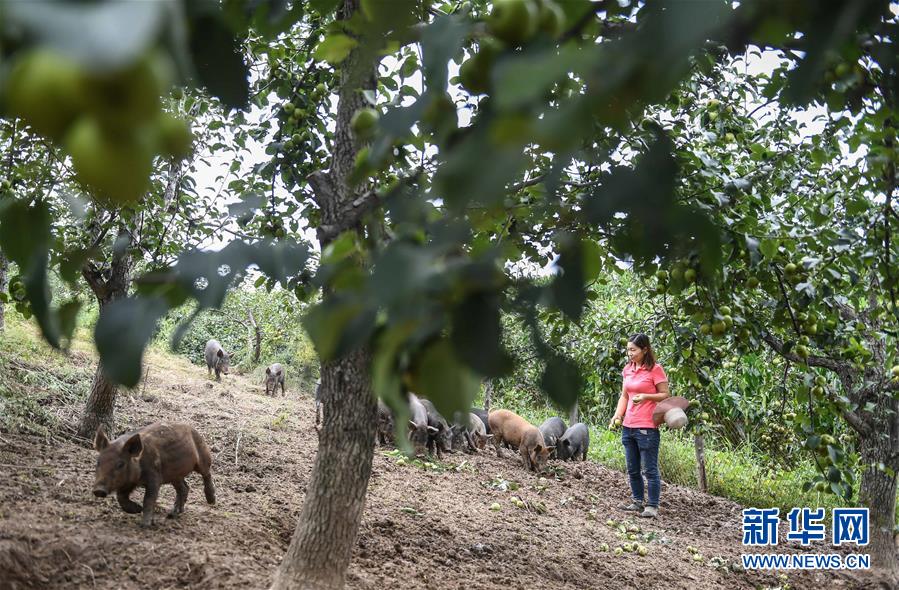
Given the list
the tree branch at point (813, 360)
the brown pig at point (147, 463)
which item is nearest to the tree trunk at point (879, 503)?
the tree branch at point (813, 360)

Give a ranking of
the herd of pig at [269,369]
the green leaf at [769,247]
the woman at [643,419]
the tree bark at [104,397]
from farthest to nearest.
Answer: the herd of pig at [269,369], the woman at [643,419], the tree bark at [104,397], the green leaf at [769,247]

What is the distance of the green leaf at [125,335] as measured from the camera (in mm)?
557

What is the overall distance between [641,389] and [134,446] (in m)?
4.53

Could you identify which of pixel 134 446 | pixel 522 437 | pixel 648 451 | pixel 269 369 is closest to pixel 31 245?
pixel 134 446

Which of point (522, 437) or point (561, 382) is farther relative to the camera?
point (522, 437)

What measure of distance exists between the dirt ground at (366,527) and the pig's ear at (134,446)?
34 centimetres

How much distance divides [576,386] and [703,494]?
756cm

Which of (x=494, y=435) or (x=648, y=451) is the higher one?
(x=648, y=451)

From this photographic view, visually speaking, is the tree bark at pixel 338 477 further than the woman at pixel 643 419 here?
No

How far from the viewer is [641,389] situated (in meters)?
6.25

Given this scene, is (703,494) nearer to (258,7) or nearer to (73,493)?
(73,493)

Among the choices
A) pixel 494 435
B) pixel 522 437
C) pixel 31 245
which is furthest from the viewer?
pixel 494 435

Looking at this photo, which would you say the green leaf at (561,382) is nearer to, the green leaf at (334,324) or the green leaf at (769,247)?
the green leaf at (334,324)

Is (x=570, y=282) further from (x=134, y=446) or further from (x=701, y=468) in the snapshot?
(x=701, y=468)
